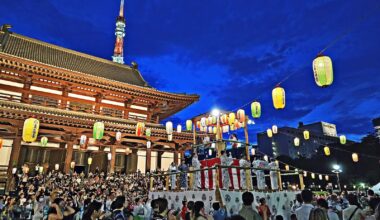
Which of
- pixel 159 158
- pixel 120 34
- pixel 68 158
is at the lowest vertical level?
pixel 68 158

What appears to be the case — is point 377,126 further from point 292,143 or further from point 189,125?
point 189,125

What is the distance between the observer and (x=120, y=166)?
60.7 ft

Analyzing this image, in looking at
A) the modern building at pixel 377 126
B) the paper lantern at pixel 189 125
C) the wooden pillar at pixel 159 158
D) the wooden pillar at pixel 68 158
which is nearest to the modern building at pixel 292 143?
the modern building at pixel 377 126

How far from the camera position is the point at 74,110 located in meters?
16.0

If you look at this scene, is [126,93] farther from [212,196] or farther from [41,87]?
[212,196]

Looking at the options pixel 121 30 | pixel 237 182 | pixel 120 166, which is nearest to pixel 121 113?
pixel 120 166

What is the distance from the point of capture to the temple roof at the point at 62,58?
17.8 meters

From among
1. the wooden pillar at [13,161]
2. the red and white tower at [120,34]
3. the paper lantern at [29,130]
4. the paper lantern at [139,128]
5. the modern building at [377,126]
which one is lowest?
the wooden pillar at [13,161]

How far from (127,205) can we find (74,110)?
1020cm

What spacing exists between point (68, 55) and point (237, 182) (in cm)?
1968

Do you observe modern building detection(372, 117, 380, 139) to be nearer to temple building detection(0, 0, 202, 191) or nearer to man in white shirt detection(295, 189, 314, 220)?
temple building detection(0, 0, 202, 191)

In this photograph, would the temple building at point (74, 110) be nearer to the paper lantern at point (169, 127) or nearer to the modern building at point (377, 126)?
the paper lantern at point (169, 127)

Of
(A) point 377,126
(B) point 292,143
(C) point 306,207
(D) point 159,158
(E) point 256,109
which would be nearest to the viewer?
(C) point 306,207

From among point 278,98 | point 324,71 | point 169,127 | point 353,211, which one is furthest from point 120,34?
point 353,211
